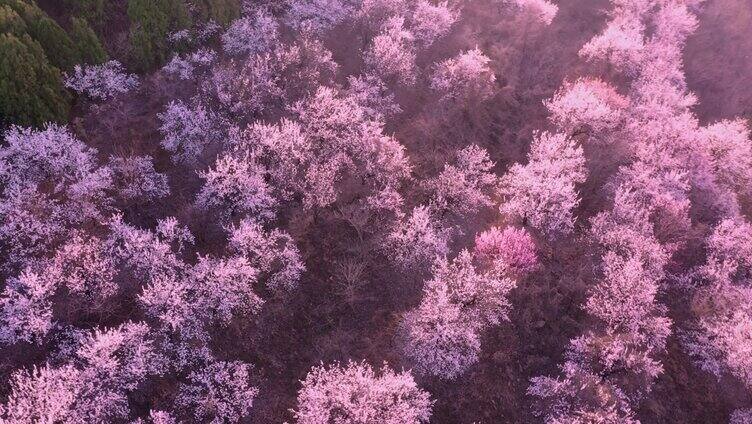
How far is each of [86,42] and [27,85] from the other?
16.3 feet

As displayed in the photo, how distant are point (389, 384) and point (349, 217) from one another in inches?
465

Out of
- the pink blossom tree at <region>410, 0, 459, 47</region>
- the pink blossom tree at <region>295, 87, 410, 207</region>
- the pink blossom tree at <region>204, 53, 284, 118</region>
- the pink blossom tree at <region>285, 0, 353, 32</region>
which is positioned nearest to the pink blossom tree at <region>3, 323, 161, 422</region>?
the pink blossom tree at <region>295, 87, 410, 207</region>

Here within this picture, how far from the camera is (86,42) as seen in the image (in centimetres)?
3095

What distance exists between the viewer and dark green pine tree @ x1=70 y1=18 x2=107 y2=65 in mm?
30766

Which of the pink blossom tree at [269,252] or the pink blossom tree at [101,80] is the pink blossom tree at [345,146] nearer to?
the pink blossom tree at [269,252]

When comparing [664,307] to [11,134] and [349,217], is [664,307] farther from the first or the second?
[11,134]

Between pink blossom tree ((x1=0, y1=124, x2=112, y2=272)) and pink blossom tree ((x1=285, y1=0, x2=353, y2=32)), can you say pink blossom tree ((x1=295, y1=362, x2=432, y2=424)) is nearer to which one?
pink blossom tree ((x1=0, y1=124, x2=112, y2=272))

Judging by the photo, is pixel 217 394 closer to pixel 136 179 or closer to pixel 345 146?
pixel 136 179

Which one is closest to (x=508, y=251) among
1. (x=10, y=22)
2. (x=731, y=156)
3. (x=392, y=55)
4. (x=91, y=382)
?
(x=392, y=55)

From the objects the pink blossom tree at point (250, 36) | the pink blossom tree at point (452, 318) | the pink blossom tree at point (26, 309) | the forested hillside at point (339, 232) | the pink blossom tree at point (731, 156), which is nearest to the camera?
the pink blossom tree at point (26, 309)

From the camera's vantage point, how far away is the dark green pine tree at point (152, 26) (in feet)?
Answer: 109

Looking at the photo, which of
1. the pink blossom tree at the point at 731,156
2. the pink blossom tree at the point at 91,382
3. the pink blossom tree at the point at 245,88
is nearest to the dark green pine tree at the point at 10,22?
the pink blossom tree at the point at 245,88

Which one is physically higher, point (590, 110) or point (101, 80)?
point (101, 80)

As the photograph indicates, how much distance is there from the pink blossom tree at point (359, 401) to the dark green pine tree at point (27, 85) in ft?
72.2
